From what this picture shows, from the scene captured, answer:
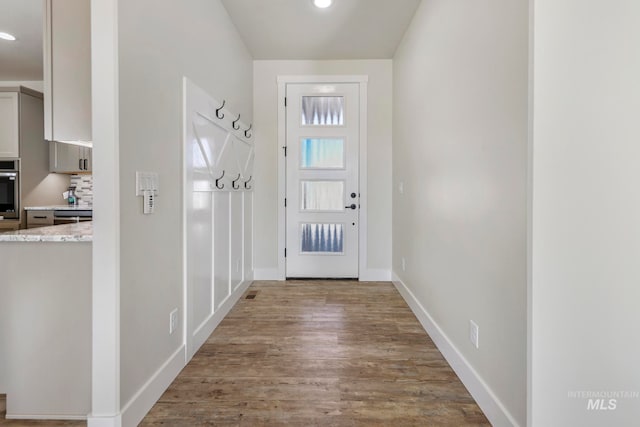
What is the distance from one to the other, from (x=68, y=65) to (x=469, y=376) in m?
2.46

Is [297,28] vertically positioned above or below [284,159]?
above

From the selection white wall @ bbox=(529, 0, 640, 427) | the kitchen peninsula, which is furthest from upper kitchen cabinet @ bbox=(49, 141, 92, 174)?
white wall @ bbox=(529, 0, 640, 427)

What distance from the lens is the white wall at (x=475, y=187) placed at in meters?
1.31

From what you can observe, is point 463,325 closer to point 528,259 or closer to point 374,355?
point 374,355

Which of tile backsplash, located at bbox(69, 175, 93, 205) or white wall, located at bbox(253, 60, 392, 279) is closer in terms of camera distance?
white wall, located at bbox(253, 60, 392, 279)

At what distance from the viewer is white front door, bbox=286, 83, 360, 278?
3967 mm

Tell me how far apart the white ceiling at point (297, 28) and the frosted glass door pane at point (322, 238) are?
2.01 m

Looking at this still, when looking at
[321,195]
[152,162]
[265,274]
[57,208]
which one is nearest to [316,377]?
[152,162]

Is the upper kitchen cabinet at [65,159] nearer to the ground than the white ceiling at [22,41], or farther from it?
nearer to the ground

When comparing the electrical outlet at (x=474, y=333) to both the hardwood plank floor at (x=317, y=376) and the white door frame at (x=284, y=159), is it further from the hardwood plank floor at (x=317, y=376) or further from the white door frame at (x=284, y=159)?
the white door frame at (x=284, y=159)

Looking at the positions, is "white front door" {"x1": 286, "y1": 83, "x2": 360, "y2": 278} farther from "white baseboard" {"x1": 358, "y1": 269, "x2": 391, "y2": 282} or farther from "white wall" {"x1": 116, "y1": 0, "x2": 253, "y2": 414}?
"white wall" {"x1": 116, "y1": 0, "x2": 253, "y2": 414}

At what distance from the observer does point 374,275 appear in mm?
3982
